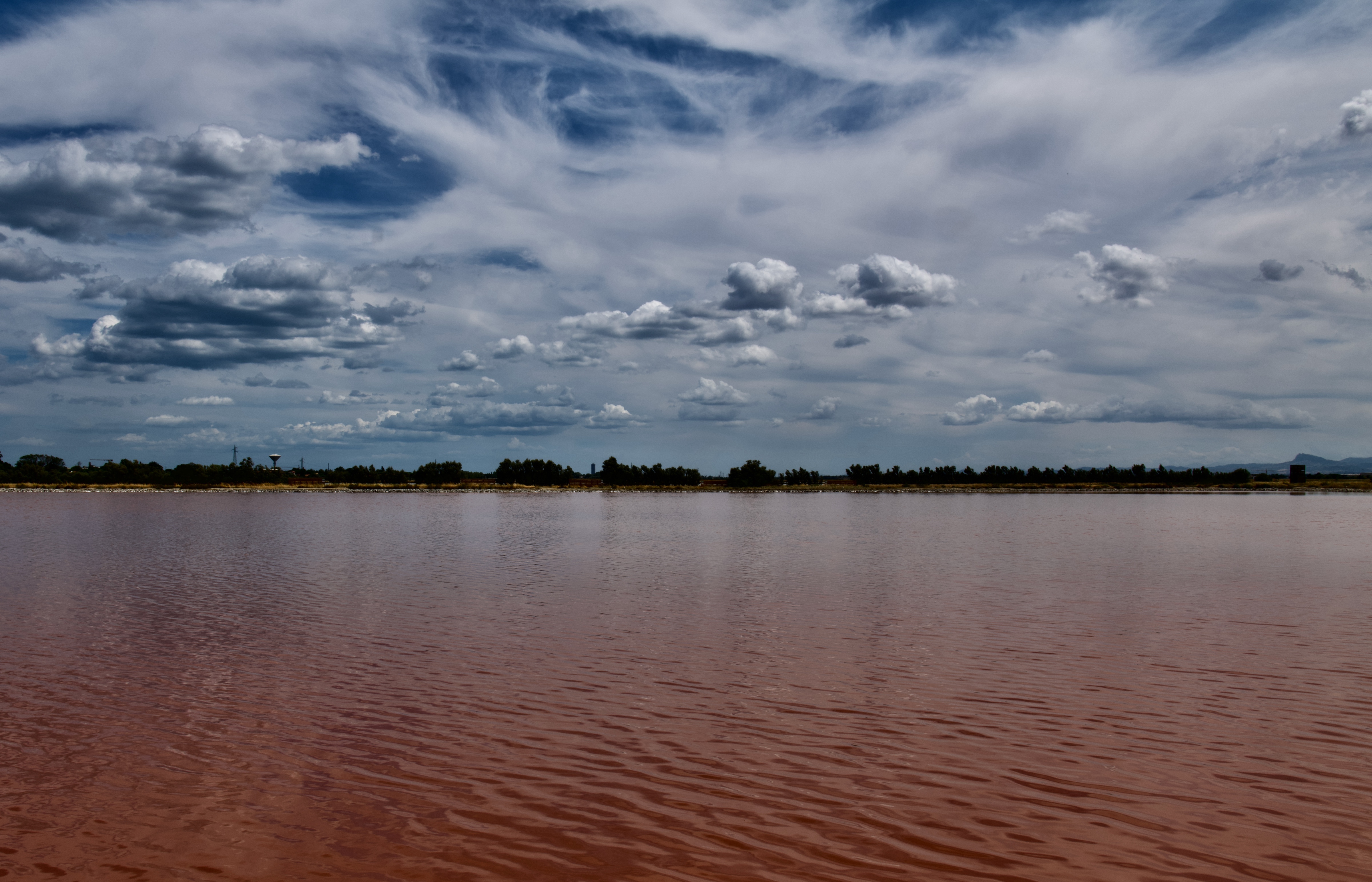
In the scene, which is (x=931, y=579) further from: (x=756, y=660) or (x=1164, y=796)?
(x=1164, y=796)

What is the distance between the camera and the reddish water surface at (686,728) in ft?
34.4

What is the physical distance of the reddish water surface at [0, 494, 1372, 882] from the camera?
10.5 m

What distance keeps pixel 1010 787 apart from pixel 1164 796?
233 cm

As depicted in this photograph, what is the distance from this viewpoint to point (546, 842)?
1066cm

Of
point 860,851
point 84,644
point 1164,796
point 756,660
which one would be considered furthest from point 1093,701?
point 84,644

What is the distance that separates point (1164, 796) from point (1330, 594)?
2990 centimetres

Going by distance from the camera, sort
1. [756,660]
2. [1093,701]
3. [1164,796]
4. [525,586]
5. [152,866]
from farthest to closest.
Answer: [525,586] < [756,660] < [1093,701] < [1164,796] < [152,866]

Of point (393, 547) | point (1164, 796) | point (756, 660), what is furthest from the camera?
point (393, 547)

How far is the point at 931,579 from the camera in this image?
38750 mm

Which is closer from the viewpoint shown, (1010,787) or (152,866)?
(152,866)

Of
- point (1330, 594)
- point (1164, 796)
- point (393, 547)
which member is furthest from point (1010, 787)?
point (393, 547)

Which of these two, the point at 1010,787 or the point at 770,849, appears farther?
the point at 1010,787

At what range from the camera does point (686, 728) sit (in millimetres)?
15711

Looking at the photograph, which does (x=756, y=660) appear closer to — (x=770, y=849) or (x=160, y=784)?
(x=770, y=849)
